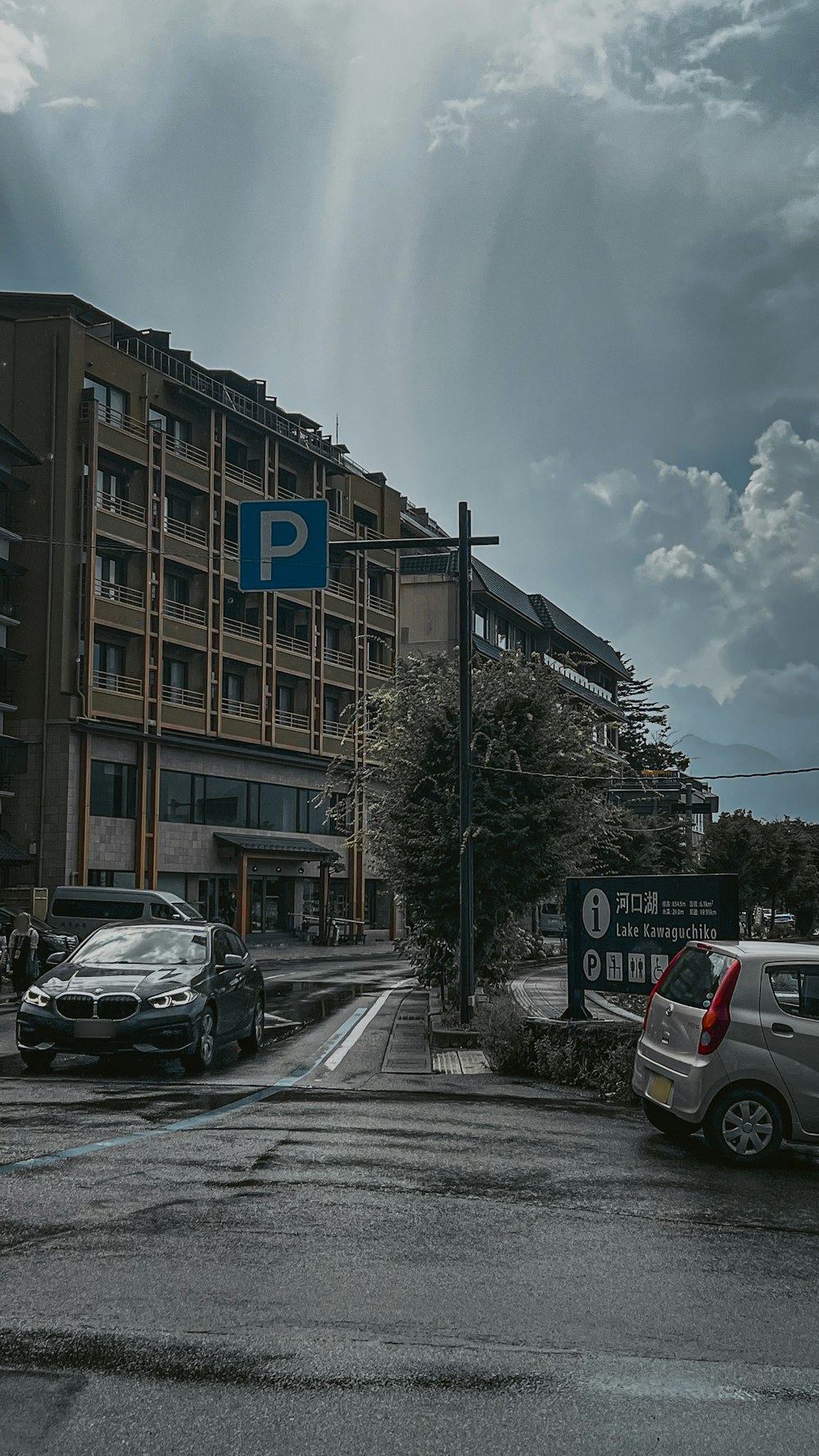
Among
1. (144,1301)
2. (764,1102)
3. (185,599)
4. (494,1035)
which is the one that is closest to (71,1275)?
(144,1301)

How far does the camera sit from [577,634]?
281 ft

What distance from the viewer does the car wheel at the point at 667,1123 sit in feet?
32.2

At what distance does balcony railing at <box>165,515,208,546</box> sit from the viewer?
47250 millimetres

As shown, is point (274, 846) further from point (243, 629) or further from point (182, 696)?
point (243, 629)

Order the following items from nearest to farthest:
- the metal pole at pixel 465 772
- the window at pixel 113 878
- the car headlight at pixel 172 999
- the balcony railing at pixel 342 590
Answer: the car headlight at pixel 172 999
the metal pole at pixel 465 772
the window at pixel 113 878
the balcony railing at pixel 342 590

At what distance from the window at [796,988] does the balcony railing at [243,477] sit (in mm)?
43113

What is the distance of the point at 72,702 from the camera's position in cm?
4256

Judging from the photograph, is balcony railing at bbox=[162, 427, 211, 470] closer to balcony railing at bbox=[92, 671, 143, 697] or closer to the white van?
balcony railing at bbox=[92, 671, 143, 697]

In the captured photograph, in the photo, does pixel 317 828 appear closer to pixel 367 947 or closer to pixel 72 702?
pixel 367 947

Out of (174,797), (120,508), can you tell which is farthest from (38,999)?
(174,797)

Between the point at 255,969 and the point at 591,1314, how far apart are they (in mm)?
11080

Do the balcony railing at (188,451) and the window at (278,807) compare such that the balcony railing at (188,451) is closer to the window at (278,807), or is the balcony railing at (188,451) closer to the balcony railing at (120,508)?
the balcony railing at (120,508)

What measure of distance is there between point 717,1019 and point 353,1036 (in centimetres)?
934

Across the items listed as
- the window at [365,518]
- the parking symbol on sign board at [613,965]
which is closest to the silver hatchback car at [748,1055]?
the parking symbol on sign board at [613,965]
